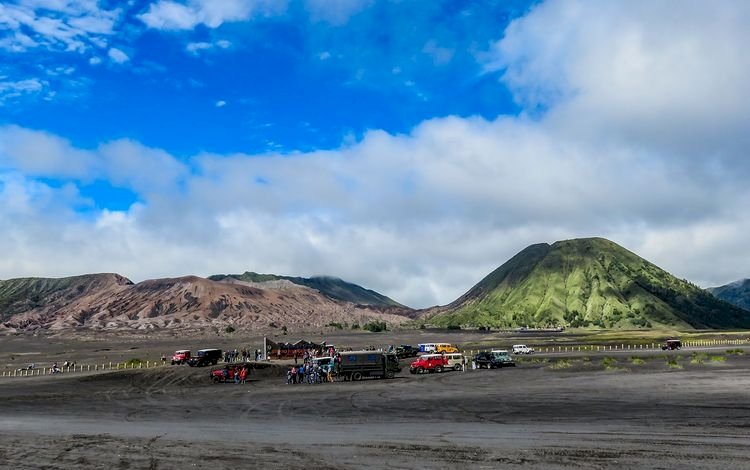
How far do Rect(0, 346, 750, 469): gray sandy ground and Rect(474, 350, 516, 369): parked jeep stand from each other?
15.7m

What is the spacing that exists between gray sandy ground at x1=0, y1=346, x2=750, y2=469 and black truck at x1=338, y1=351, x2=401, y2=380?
5.98 meters

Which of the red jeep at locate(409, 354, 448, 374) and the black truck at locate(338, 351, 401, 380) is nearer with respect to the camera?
the black truck at locate(338, 351, 401, 380)

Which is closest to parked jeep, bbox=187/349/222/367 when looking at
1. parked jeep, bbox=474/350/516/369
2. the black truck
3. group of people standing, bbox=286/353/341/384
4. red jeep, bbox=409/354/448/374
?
group of people standing, bbox=286/353/341/384

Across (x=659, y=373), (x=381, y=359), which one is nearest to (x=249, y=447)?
(x=381, y=359)

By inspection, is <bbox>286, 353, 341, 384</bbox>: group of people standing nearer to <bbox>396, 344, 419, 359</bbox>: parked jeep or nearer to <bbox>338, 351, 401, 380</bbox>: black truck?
<bbox>338, 351, 401, 380</bbox>: black truck

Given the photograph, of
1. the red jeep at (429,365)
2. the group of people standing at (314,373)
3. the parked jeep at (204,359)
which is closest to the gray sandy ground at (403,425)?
Result: the group of people standing at (314,373)

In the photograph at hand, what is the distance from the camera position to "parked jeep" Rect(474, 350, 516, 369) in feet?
193

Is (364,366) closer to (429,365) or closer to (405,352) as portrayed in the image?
(429,365)

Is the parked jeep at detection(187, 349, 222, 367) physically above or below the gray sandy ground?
above

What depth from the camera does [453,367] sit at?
57.6 metres

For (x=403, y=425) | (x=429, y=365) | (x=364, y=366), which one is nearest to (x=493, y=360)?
(x=429, y=365)

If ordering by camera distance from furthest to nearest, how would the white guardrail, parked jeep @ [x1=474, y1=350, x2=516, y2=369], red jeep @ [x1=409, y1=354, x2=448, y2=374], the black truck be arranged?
the white guardrail, parked jeep @ [x1=474, y1=350, x2=516, y2=369], red jeep @ [x1=409, y1=354, x2=448, y2=374], the black truck

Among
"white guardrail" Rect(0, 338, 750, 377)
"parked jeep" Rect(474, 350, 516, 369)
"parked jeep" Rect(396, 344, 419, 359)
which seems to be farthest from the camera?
"parked jeep" Rect(396, 344, 419, 359)

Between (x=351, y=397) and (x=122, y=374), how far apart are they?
3307cm
